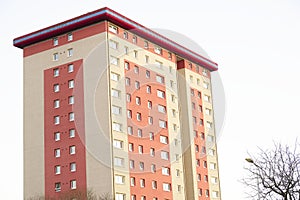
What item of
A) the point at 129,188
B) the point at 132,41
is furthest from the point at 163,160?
the point at 132,41

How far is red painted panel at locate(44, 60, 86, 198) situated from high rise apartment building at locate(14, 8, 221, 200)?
0.08 metres

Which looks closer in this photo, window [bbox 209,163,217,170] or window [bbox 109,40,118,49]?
window [bbox 109,40,118,49]

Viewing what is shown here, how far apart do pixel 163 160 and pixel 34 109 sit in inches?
493

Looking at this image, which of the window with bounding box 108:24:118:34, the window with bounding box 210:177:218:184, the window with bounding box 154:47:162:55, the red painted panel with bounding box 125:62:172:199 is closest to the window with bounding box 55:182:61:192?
the red painted panel with bounding box 125:62:172:199

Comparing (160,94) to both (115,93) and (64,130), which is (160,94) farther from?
(64,130)

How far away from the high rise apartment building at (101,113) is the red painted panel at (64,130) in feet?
0.27

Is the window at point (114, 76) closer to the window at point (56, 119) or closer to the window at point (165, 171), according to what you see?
the window at point (56, 119)

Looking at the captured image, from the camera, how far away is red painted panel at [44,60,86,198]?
162 ft

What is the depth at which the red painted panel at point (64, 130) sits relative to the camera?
4947cm

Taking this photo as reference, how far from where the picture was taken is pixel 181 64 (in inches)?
2470

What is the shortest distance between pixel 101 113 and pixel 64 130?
3.58 m

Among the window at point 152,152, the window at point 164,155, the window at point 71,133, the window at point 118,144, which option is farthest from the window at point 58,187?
the window at point 164,155

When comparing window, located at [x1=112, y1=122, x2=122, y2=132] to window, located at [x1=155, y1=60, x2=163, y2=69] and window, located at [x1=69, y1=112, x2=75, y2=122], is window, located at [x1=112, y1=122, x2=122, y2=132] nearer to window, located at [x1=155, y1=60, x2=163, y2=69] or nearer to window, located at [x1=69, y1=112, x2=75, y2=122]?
window, located at [x1=69, y1=112, x2=75, y2=122]

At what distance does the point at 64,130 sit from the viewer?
5116 cm
